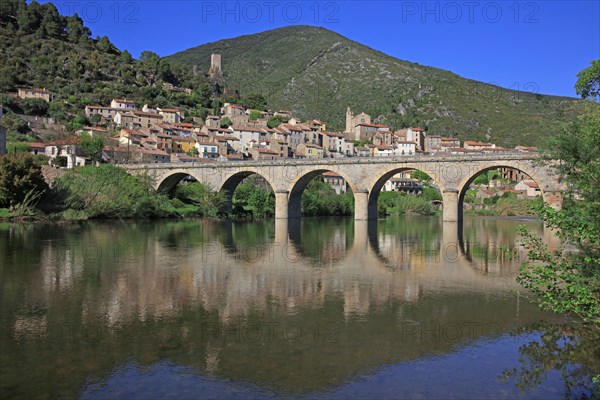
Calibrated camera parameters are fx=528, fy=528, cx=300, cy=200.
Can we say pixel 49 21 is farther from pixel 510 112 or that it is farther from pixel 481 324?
pixel 481 324

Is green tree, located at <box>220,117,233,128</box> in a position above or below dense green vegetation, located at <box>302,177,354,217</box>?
above

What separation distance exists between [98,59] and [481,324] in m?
107

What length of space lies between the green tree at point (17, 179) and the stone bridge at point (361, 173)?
17470 mm

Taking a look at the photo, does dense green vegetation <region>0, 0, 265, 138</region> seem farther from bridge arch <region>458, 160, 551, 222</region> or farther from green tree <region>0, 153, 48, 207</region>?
bridge arch <region>458, 160, 551, 222</region>

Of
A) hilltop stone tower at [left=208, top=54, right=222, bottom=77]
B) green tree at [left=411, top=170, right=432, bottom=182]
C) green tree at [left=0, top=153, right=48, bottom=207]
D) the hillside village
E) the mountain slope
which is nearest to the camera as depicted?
green tree at [left=0, top=153, right=48, bottom=207]

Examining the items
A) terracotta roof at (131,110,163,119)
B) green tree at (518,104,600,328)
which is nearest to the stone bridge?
green tree at (518,104,600,328)

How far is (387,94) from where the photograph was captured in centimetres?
13000

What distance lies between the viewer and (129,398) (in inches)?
252

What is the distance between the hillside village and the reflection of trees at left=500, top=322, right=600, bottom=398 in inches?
1648

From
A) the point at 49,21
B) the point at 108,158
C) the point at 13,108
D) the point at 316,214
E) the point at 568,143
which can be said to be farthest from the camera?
the point at 49,21

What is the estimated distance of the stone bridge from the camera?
131 feet

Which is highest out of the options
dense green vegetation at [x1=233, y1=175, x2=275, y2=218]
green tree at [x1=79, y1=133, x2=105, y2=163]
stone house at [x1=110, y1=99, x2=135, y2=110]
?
stone house at [x1=110, y1=99, x2=135, y2=110]

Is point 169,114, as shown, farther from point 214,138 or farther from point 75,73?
point 75,73

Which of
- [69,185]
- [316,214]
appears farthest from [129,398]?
[316,214]
